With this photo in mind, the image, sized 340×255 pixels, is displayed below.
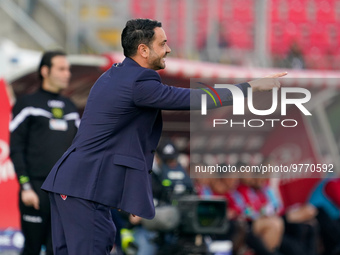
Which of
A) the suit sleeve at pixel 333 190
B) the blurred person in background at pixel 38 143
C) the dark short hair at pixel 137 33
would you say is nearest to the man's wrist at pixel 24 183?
the blurred person in background at pixel 38 143

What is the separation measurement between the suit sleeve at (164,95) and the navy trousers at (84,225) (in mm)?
515

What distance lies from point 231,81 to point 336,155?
9.60 ft

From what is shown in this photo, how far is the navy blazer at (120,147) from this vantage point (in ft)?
12.0

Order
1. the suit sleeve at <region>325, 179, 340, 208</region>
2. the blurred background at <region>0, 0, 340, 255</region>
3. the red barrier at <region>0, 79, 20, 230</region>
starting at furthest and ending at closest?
the suit sleeve at <region>325, 179, 340, 208</region> → the blurred background at <region>0, 0, 340, 255</region> → the red barrier at <region>0, 79, 20, 230</region>

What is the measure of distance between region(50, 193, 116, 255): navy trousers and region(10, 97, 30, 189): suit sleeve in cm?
167

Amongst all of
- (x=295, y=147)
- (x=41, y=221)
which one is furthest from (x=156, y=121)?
(x=295, y=147)

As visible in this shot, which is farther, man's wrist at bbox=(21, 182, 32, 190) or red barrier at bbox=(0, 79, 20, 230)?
red barrier at bbox=(0, 79, 20, 230)

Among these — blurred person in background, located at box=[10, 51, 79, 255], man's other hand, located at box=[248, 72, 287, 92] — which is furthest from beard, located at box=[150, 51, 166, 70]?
blurred person in background, located at box=[10, 51, 79, 255]

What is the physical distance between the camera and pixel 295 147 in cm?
1101

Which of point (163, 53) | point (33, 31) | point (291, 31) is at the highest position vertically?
point (291, 31)

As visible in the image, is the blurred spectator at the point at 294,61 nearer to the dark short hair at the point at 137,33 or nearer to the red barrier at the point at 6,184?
the red barrier at the point at 6,184

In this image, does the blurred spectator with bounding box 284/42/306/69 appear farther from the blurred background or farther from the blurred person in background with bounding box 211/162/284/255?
the blurred person in background with bounding box 211/162/284/255

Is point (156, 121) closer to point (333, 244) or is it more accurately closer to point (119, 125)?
point (119, 125)

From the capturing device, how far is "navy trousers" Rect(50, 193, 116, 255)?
144 inches
